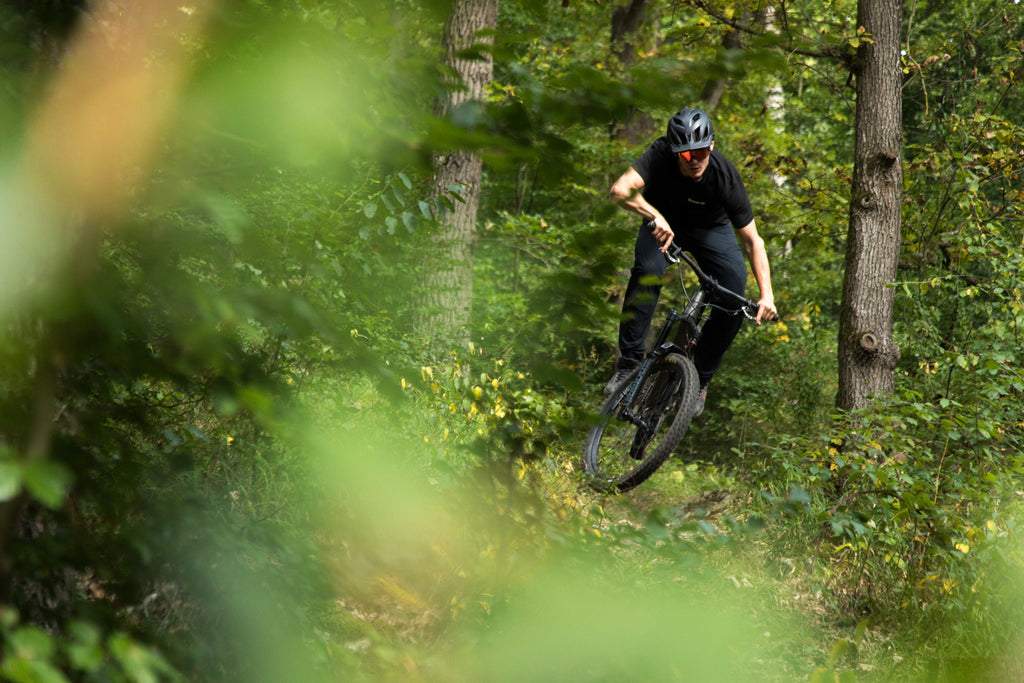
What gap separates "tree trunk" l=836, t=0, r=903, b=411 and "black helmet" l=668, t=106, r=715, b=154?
247 centimetres

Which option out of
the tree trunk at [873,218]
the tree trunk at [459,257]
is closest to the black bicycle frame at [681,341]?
the tree trunk at [459,257]

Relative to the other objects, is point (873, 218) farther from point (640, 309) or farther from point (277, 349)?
point (277, 349)

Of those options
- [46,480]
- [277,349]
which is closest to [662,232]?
[277,349]

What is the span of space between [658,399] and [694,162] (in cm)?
144

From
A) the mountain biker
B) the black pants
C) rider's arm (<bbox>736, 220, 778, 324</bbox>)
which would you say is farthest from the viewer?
the black pants

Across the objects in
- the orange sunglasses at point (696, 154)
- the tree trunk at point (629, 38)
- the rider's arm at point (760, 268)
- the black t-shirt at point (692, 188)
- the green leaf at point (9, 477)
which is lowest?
the green leaf at point (9, 477)

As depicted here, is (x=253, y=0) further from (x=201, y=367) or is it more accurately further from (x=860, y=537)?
(x=860, y=537)

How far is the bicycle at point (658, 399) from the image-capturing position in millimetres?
4559

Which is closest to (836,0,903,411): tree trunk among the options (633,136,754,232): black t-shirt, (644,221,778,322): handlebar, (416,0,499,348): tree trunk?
(644,221,778,322): handlebar

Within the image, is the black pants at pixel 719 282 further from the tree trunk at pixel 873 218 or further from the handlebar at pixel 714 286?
the tree trunk at pixel 873 218

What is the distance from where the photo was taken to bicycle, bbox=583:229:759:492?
456 centimetres

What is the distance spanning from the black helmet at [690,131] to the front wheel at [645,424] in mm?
1260

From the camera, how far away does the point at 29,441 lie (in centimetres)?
117

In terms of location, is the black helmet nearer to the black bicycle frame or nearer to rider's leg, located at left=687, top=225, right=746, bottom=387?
rider's leg, located at left=687, top=225, right=746, bottom=387
